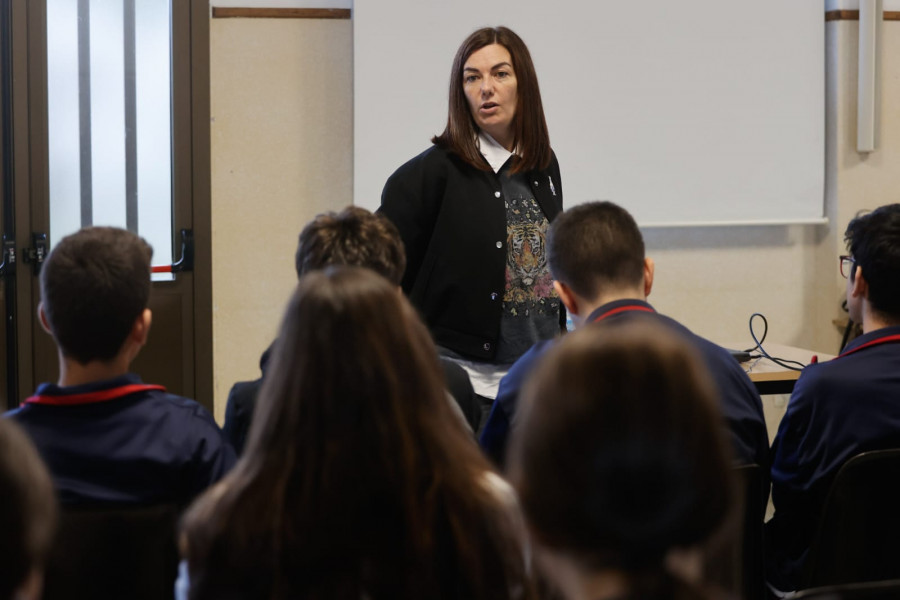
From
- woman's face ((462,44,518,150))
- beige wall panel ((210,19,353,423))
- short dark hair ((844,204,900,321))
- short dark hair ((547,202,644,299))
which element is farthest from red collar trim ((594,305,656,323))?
beige wall panel ((210,19,353,423))

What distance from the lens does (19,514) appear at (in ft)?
2.46

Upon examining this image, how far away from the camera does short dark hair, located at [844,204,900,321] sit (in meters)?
1.85

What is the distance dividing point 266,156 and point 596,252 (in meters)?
2.31

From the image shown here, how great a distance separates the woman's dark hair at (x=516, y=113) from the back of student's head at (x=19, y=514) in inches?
71.3

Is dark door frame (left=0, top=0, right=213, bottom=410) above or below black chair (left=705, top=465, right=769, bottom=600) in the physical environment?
above

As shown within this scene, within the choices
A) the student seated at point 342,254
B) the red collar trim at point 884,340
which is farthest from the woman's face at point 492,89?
the red collar trim at point 884,340

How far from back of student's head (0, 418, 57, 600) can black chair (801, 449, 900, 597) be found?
3.86ft

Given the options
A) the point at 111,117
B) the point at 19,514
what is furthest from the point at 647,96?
the point at 19,514

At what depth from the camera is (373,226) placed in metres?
1.71

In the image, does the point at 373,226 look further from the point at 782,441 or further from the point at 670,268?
the point at 670,268

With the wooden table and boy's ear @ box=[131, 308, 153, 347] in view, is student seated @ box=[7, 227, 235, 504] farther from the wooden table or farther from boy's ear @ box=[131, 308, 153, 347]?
the wooden table

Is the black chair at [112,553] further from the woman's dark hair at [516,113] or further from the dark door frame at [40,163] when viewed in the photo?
the dark door frame at [40,163]

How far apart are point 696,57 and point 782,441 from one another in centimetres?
265

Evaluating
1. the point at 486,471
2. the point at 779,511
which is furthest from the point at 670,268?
the point at 486,471
